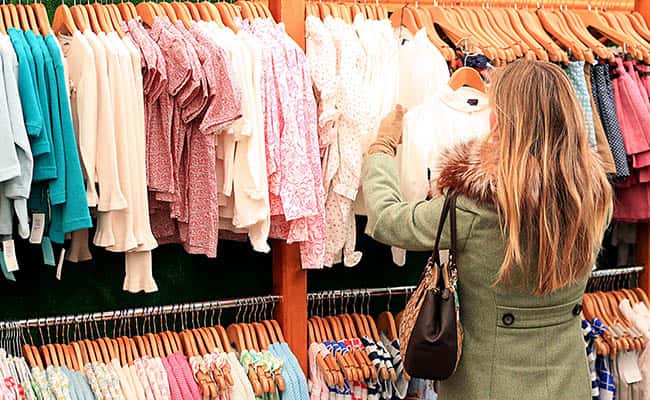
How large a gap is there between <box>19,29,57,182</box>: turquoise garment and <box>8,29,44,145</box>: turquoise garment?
0.08 feet

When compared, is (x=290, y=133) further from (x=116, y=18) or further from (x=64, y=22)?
(x=64, y=22)

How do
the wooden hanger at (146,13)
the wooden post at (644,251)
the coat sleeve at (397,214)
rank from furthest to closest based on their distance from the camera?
the wooden post at (644,251) < the wooden hanger at (146,13) < the coat sleeve at (397,214)

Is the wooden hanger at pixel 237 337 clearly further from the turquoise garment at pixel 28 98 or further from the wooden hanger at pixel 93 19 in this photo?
the wooden hanger at pixel 93 19

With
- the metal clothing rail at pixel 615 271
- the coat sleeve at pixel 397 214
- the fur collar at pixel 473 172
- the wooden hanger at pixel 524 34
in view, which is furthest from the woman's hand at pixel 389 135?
the metal clothing rail at pixel 615 271

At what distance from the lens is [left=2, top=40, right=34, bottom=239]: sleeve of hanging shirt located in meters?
2.87

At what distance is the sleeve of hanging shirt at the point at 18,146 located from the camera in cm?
287

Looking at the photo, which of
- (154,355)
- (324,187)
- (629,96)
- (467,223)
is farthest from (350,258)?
(629,96)

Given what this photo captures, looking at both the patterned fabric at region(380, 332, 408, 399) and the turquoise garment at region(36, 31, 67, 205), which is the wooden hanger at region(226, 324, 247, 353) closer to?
the patterned fabric at region(380, 332, 408, 399)

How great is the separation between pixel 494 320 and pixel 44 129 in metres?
1.46

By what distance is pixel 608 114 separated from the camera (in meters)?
3.86

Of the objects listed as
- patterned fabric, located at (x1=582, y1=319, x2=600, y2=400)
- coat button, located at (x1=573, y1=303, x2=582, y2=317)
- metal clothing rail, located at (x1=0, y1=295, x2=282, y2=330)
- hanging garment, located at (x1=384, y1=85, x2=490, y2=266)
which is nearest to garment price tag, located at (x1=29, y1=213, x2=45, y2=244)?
metal clothing rail, located at (x1=0, y1=295, x2=282, y2=330)

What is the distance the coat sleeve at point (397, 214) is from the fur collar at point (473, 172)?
0.05 meters

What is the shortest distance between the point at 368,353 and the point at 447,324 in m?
1.00

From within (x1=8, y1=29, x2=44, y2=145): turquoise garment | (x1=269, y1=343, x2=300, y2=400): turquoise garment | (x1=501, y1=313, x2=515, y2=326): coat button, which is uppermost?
(x1=8, y1=29, x2=44, y2=145): turquoise garment
